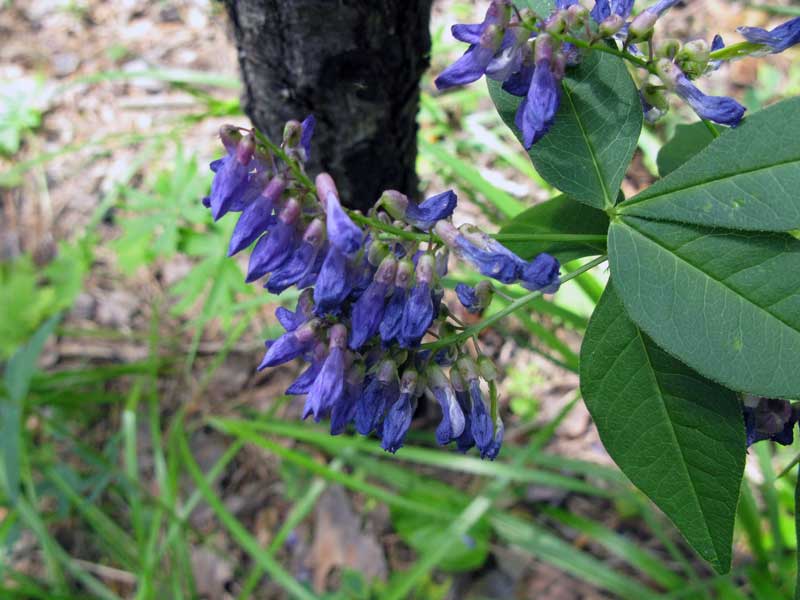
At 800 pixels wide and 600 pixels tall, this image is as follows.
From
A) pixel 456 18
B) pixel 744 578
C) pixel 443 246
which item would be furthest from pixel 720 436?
pixel 456 18

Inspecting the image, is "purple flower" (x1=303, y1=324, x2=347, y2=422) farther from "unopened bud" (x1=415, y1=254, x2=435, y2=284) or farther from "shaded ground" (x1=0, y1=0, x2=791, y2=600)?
"shaded ground" (x1=0, y1=0, x2=791, y2=600)

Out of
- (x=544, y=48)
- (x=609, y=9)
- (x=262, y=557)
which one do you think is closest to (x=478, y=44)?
(x=544, y=48)

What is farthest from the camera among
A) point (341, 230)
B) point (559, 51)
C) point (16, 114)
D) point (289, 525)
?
point (16, 114)

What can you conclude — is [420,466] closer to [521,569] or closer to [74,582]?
[521,569]

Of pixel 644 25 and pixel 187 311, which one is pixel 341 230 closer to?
pixel 644 25

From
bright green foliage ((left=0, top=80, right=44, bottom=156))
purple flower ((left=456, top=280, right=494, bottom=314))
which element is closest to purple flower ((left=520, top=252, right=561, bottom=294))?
purple flower ((left=456, top=280, right=494, bottom=314))

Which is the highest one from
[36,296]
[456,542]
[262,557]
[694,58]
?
[694,58]

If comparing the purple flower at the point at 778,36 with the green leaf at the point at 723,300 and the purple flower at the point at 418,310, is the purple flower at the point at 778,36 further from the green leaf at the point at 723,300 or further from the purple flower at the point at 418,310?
the purple flower at the point at 418,310

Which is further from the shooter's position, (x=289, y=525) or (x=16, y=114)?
(x=16, y=114)
